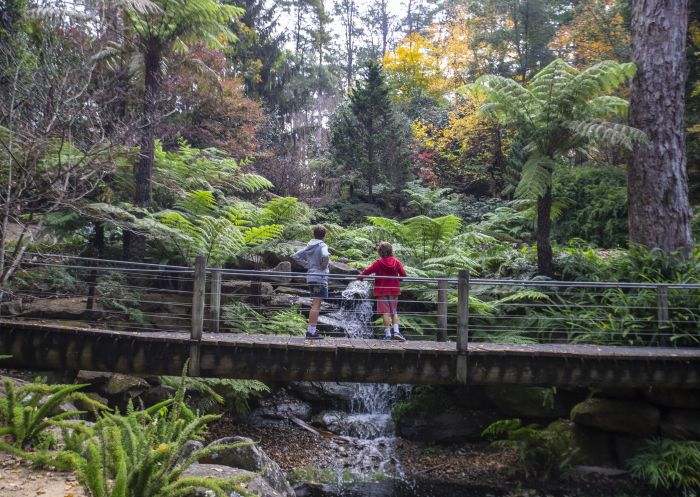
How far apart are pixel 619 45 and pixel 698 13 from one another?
365cm

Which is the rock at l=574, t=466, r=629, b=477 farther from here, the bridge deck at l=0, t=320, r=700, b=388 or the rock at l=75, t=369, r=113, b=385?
the rock at l=75, t=369, r=113, b=385

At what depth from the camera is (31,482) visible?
354 centimetres

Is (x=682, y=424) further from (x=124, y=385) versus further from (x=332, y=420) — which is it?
(x=124, y=385)

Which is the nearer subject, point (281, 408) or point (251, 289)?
point (281, 408)

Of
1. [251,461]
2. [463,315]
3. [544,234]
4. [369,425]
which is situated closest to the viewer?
[251,461]

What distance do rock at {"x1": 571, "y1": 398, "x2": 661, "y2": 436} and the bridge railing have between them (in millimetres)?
827

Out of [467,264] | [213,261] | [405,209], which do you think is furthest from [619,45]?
[213,261]

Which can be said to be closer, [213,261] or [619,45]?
[213,261]

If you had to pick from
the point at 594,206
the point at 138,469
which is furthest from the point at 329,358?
the point at 594,206

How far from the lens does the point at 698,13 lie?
11453 millimetres

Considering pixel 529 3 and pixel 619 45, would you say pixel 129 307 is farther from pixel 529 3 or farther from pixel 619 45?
pixel 529 3

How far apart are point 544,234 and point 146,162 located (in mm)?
7372

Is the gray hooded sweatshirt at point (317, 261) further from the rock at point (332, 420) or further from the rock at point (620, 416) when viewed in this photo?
the rock at point (620, 416)

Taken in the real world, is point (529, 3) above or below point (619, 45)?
above
